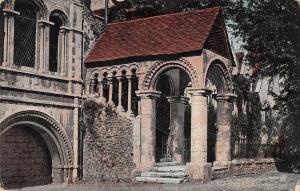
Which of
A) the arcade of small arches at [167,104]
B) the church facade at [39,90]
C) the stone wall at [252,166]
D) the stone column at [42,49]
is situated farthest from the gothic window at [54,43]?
the stone wall at [252,166]

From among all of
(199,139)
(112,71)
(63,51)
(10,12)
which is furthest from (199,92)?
(10,12)

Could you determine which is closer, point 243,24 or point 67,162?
point 67,162

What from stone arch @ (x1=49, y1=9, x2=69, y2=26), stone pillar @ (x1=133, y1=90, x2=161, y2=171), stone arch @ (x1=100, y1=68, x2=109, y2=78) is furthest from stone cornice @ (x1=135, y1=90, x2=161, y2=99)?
stone arch @ (x1=49, y1=9, x2=69, y2=26)

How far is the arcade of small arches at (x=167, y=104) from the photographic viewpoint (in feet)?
53.8

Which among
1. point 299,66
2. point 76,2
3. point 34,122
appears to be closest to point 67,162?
point 34,122

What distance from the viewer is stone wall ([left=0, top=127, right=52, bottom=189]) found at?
15.7 m

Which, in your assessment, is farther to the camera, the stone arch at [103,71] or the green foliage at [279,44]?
the green foliage at [279,44]

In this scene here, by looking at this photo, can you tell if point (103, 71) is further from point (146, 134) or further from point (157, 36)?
point (146, 134)

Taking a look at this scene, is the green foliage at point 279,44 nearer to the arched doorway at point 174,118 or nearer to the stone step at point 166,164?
the arched doorway at point 174,118

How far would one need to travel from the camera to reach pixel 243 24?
918 inches

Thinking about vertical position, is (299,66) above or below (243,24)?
below

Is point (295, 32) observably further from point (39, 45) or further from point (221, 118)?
point (39, 45)

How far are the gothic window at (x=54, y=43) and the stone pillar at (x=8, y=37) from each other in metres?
Result: 2.11

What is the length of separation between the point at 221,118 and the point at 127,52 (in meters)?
4.54
